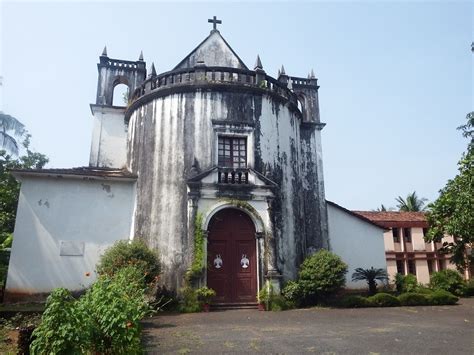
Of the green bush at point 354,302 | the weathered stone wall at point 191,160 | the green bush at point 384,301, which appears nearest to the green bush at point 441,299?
the green bush at point 384,301

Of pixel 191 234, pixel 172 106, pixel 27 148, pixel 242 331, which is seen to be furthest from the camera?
pixel 27 148

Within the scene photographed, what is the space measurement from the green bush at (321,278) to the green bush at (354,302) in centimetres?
53

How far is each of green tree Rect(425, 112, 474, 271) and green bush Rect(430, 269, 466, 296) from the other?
852mm

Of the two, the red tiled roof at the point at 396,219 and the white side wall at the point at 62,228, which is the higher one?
the red tiled roof at the point at 396,219

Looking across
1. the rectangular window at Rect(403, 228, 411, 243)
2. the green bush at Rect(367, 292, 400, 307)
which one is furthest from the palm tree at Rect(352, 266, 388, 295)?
the rectangular window at Rect(403, 228, 411, 243)

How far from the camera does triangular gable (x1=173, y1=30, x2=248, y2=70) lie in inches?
746

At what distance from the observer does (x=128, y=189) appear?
Answer: 15828 mm

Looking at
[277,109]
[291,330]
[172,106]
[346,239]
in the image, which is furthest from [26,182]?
[346,239]

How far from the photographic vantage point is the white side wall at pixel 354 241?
1883 centimetres

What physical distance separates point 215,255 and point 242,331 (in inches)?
213

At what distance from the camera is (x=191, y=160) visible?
48.7 feet

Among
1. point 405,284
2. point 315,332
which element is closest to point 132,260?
point 315,332

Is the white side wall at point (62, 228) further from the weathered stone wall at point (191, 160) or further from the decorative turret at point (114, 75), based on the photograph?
the decorative turret at point (114, 75)

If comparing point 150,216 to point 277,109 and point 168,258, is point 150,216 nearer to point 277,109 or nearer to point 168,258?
point 168,258
